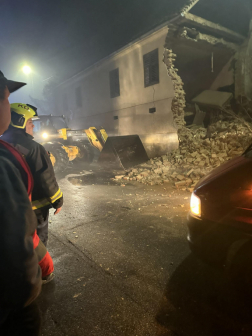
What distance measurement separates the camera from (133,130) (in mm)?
12977

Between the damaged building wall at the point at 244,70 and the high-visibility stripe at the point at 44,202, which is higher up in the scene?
the damaged building wall at the point at 244,70

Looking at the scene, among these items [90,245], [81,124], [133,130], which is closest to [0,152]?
[90,245]

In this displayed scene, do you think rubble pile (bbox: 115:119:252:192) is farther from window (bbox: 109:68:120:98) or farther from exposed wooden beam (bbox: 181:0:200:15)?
window (bbox: 109:68:120:98)

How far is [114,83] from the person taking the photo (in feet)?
46.5

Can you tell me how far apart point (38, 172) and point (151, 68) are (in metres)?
10.7

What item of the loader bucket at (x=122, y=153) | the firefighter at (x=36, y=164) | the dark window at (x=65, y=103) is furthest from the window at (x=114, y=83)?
the firefighter at (x=36, y=164)

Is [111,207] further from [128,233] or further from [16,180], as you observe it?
[16,180]

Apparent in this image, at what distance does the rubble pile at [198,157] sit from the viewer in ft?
24.3

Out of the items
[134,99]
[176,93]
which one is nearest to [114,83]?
[134,99]

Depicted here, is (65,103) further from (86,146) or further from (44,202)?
(44,202)

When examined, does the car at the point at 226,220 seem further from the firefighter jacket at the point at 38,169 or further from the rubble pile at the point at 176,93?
the rubble pile at the point at 176,93

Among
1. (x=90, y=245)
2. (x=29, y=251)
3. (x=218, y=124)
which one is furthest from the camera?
(x=218, y=124)

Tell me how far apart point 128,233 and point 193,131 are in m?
7.63

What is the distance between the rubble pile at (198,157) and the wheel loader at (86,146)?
0.80 metres
